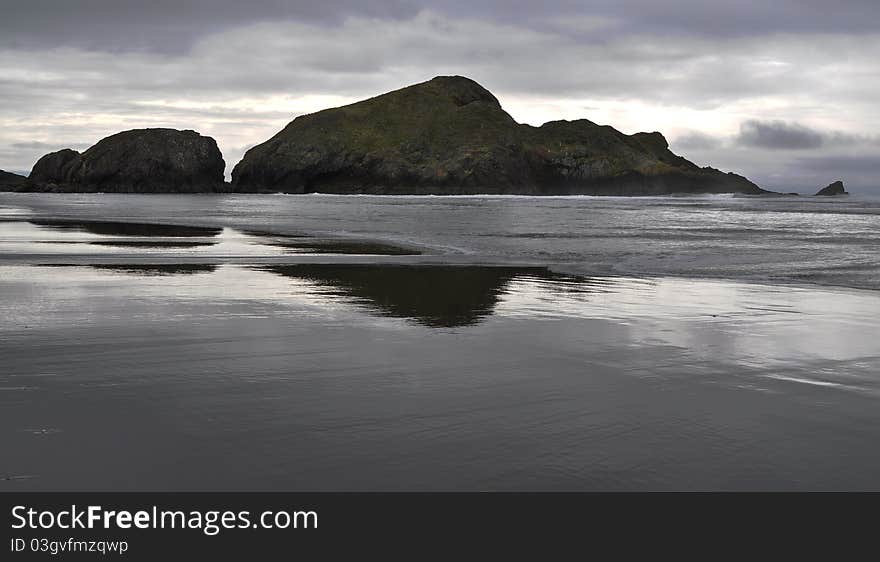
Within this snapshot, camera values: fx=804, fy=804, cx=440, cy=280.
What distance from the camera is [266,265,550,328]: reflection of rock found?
A: 10.8m

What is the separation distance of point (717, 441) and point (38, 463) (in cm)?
416

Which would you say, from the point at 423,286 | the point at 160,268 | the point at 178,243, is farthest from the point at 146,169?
the point at 423,286

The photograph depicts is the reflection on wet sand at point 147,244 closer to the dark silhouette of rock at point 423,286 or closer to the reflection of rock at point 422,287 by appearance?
the dark silhouette of rock at point 423,286

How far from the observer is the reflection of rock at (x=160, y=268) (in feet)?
49.7

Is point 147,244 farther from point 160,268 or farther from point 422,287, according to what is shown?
point 422,287

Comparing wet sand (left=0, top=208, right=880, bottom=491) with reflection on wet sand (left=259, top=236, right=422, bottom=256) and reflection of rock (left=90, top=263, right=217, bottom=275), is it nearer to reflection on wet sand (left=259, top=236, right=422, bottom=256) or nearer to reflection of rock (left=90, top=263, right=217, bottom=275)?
reflection of rock (left=90, top=263, right=217, bottom=275)

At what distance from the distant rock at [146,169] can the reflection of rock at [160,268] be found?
181 metres

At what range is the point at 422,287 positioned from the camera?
A: 13781 millimetres
